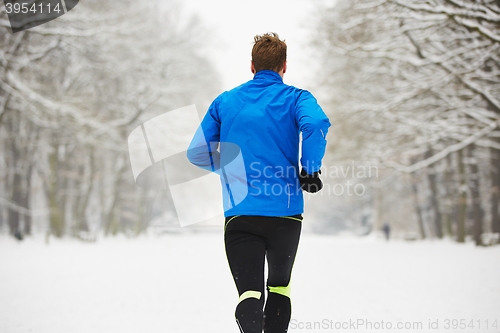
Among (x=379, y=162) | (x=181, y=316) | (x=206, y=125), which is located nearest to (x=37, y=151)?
(x=379, y=162)

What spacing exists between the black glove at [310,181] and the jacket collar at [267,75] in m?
0.56

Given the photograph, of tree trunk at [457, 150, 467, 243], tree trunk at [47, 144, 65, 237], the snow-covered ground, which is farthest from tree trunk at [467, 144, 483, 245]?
tree trunk at [47, 144, 65, 237]

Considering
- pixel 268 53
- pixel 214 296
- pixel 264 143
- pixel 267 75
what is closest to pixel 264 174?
pixel 264 143

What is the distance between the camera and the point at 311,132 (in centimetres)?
244

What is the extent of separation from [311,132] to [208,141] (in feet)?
1.99

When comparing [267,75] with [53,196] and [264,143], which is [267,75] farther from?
[53,196]

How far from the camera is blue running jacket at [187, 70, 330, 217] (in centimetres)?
250

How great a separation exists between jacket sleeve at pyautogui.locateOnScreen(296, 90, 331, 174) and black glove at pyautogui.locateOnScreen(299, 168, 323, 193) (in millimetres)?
30

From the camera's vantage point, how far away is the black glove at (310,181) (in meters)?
2.53

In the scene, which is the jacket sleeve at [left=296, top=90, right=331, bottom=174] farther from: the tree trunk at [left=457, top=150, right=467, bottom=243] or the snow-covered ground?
the tree trunk at [left=457, top=150, right=467, bottom=243]

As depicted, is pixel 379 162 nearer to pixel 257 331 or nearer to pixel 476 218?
pixel 476 218

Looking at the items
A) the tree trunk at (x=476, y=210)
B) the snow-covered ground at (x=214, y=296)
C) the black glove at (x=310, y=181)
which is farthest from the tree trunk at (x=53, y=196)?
the black glove at (x=310, y=181)

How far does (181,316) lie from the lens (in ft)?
18.3

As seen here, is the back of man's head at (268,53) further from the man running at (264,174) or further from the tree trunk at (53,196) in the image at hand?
the tree trunk at (53,196)
